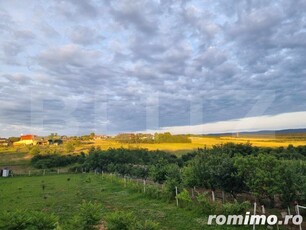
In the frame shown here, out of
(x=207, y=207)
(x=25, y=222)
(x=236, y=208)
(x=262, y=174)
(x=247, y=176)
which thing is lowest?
(x=207, y=207)

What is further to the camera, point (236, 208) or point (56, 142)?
point (56, 142)

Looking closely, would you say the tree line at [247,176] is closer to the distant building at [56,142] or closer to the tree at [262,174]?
the tree at [262,174]

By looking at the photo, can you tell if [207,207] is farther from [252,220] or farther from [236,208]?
[252,220]

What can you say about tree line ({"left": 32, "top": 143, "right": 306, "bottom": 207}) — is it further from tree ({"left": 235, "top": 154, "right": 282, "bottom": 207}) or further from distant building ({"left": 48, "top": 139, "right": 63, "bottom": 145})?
distant building ({"left": 48, "top": 139, "right": 63, "bottom": 145})

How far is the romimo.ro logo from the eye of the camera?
14.4m

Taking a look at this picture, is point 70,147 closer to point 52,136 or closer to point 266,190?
point 52,136

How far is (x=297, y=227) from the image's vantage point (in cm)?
1444

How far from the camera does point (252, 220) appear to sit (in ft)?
48.3

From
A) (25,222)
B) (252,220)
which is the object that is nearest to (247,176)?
(252,220)

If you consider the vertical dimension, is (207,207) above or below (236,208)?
below

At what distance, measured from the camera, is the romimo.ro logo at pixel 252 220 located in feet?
47.2

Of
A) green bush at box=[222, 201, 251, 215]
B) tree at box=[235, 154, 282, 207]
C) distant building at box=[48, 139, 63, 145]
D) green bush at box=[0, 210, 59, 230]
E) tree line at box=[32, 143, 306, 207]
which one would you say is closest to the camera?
green bush at box=[0, 210, 59, 230]

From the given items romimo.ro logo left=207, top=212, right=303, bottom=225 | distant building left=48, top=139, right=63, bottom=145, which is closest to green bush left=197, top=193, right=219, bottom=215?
romimo.ro logo left=207, top=212, right=303, bottom=225

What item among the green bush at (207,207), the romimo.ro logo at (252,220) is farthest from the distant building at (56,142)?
the romimo.ro logo at (252,220)
